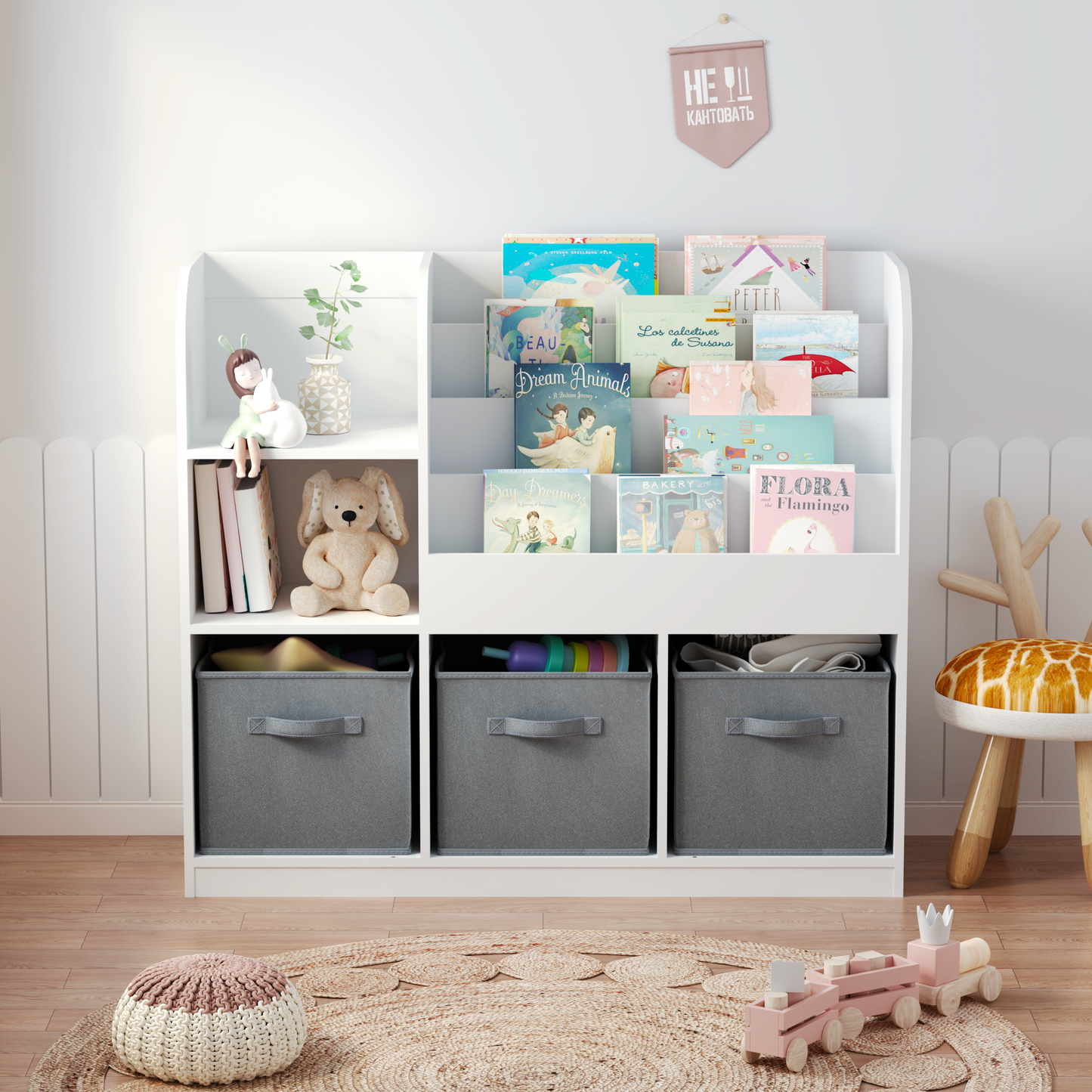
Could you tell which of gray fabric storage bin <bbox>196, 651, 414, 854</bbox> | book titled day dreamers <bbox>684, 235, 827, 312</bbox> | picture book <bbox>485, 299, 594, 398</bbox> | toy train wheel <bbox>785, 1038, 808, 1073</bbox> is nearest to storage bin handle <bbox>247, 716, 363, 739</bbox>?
gray fabric storage bin <bbox>196, 651, 414, 854</bbox>

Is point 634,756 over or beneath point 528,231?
beneath

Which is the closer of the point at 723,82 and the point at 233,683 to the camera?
the point at 233,683

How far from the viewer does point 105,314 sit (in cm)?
242

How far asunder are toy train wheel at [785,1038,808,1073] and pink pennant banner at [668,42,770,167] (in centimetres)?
160

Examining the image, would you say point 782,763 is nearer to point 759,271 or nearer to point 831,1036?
point 831,1036

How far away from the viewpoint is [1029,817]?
2557mm

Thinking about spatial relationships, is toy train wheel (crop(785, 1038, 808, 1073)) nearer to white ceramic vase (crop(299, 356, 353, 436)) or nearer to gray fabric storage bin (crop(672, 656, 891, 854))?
gray fabric storage bin (crop(672, 656, 891, 854))

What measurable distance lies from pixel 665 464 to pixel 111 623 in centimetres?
118

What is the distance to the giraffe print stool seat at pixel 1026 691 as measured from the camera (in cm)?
213

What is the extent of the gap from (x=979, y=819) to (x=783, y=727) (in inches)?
17.1

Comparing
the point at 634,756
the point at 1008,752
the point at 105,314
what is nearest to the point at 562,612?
the point at 634,756

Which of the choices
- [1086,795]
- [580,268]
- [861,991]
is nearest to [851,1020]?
[861,991]

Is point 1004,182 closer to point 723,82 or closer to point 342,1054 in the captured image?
point 723,82

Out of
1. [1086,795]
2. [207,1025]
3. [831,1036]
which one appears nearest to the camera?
[207,1025]
